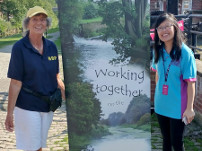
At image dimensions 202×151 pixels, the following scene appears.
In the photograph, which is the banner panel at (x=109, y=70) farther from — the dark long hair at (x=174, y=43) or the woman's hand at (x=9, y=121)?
the woman's hand at (x=9, y=121)

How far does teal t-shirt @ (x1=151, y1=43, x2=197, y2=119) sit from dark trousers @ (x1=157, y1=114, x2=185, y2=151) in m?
0.08

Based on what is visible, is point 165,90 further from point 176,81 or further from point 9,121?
Answer: point 9,121

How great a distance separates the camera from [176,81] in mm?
3033

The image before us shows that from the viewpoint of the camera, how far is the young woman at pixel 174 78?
9.82ft

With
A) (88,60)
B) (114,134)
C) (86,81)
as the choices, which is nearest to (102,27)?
(88,60)

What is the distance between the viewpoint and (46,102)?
3199 mm

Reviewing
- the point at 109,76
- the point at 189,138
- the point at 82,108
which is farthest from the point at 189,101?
the point at 189,138

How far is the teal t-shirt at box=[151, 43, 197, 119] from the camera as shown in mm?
2971

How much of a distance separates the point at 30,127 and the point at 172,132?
4.39ft

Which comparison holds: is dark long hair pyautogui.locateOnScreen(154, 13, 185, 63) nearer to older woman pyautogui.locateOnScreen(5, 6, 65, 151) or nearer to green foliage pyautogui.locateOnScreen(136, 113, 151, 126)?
green foliage pyautogui.locateOnScreen(136, 113, 151, 126)

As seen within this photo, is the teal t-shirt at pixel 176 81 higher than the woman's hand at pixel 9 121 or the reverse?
higher

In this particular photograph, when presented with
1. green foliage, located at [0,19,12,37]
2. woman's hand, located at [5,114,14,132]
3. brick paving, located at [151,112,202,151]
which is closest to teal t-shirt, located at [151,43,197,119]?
woman's hand, located at [5,114,14,132]

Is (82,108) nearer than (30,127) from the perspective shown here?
No

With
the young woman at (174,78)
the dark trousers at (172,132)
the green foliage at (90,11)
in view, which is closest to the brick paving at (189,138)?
the dark trousers at (172,132)
